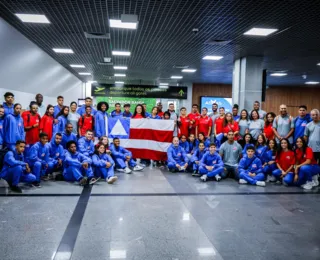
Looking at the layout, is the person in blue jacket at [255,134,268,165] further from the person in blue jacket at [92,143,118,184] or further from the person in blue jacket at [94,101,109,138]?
the person in blue jacket at [94,101,109,138]

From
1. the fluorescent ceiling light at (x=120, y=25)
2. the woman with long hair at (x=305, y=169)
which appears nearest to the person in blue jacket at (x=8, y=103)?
the fluorescent ceiling light at (x=120, y=25)

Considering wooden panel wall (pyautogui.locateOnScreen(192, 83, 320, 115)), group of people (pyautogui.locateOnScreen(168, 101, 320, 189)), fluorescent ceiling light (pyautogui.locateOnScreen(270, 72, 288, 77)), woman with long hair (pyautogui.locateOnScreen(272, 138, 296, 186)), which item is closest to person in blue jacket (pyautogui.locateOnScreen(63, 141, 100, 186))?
group of people (pyautogui.locateOnScreen(168, 101, 320, 189))

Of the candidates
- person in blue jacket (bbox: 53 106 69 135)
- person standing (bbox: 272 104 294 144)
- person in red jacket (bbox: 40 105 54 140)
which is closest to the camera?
person in red jacket (bbox: 40 105 54 140)

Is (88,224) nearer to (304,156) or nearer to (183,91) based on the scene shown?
(304,156)

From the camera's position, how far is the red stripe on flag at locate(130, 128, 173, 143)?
8430mm

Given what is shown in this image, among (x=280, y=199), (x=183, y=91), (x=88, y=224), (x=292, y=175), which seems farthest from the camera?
(x=183, y=91)

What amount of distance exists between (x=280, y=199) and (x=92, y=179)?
3.57 metres

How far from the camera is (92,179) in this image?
612 centimetres

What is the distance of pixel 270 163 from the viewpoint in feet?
22.2

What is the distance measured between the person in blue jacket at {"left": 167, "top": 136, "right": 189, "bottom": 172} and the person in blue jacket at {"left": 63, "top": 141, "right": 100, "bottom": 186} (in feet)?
6.87

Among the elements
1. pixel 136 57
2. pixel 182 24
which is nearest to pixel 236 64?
pixel 136 57

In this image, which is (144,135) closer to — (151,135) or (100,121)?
(151,135)

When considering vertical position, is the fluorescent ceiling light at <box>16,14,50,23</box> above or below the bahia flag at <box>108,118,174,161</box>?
above

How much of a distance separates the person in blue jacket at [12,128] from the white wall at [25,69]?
163 centimetres
